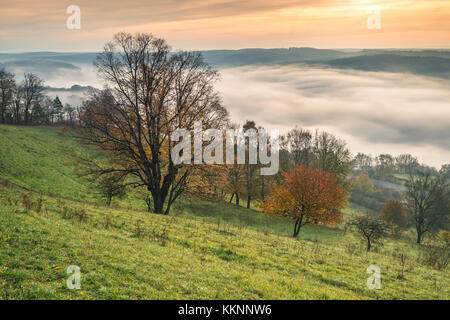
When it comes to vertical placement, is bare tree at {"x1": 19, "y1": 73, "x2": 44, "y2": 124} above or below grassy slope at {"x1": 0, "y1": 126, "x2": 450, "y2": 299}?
above

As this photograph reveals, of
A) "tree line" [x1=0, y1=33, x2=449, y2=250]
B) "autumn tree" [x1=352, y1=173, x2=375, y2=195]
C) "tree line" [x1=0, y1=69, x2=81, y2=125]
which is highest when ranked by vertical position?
"tree line" [x1=0, y1=69, x2=81, y2=125]

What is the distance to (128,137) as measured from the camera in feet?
90.3

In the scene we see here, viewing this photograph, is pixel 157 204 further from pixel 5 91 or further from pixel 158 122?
pixel 5 91

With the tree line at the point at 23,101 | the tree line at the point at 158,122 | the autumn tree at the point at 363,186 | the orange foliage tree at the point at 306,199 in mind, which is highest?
the tree line at the point at 23,101

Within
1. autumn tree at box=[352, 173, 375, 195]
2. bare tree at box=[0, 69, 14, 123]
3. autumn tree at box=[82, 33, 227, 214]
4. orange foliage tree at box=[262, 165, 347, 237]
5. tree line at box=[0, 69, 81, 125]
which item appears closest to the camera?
autumn tree at box=[82, 33, 227, 214]

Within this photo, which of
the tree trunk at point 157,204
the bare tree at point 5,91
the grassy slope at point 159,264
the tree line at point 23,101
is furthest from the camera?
the tree line at point 23,101

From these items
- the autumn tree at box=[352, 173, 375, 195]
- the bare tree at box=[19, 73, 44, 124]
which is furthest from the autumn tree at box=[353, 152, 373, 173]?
the bare tree at box=[19, 73, 44, 124]

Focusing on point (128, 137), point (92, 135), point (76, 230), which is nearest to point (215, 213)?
point (128, 137)

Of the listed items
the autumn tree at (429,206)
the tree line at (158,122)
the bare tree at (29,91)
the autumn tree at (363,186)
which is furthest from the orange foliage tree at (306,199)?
the autumn tree at (363,186)

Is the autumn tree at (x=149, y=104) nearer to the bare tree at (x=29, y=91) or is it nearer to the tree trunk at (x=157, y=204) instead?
the tree trunk at (x=157, y=204)

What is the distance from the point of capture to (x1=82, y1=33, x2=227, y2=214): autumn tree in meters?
24.1

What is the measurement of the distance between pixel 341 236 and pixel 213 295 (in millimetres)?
38701

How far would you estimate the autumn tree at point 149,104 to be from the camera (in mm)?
24078

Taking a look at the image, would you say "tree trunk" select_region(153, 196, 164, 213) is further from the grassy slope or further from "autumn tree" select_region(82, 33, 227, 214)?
the grassy slope
